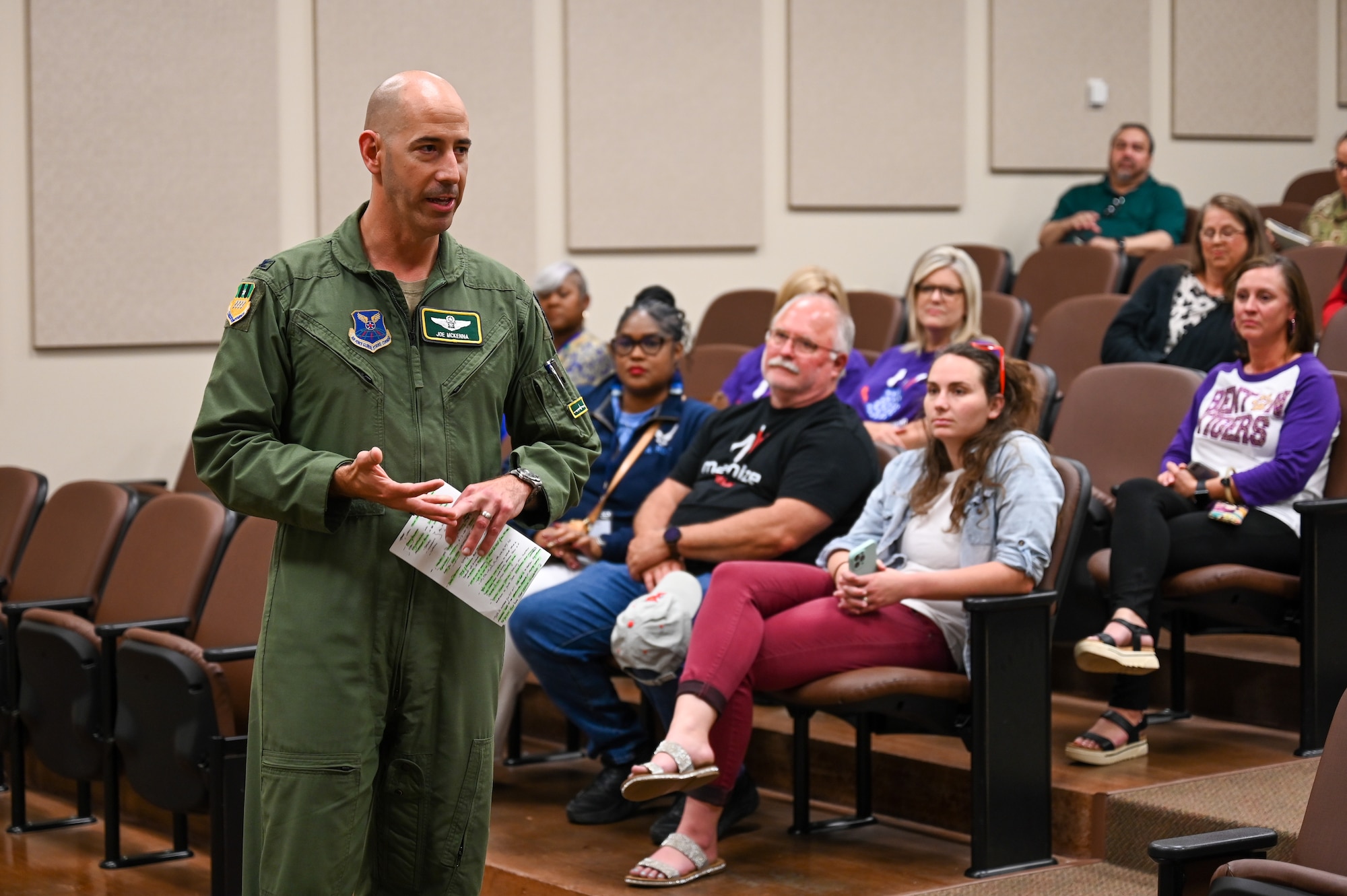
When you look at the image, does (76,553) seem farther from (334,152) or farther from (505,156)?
(505,156)

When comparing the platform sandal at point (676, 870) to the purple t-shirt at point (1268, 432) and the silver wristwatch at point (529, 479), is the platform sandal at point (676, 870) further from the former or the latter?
the purple t-shirt at point (1268, 432)

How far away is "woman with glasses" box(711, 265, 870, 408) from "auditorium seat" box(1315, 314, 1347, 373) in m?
1.19

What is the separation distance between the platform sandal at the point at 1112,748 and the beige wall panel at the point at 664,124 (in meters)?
3.57

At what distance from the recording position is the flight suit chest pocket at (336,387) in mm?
1847

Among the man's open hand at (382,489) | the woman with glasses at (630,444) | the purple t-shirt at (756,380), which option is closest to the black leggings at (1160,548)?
the woman with glasses at (630,444)

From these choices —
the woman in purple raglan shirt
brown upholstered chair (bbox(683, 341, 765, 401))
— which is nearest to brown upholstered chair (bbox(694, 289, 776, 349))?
brown upholstered chair (bbox(683, 341, 765, 401))

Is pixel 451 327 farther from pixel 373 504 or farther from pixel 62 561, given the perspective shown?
pixel 62 561

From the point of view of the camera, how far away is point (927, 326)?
4090 mm

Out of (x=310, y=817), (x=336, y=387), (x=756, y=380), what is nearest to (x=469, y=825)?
(x=310, y=817)

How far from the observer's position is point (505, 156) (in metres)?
6.00

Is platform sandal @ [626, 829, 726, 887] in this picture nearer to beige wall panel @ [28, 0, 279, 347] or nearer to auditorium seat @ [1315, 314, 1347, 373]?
auditorium seat @ [1315, 314, 1347, 373]

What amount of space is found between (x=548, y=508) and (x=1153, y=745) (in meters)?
1.77

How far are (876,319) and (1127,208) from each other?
4.71ft

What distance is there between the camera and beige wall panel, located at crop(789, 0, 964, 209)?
6613 millimetres
